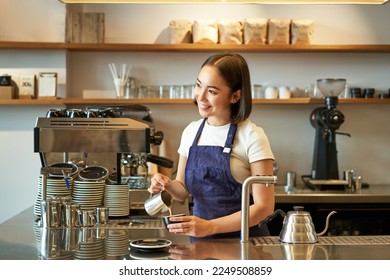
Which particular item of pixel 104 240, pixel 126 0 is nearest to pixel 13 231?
pixel 104 240

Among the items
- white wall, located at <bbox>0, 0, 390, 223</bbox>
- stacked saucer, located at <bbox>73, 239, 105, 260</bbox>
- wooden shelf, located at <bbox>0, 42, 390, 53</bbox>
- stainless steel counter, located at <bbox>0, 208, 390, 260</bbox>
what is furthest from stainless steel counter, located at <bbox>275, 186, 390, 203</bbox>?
stacked saucer, located at <bbox>73, 239, 105, 260</bbox>

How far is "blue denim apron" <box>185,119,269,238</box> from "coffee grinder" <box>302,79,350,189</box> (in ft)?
7.10

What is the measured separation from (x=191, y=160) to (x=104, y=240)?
1.72 ft

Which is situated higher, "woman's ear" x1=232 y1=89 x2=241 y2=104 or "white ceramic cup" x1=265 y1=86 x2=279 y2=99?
"white ceramic cup" x1=265 y1=86 x2=279 y2=99

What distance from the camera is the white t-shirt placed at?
8.45 feet

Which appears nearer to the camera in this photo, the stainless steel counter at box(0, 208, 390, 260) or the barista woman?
the stainless steel counter at box(0, 208, 390, 260)

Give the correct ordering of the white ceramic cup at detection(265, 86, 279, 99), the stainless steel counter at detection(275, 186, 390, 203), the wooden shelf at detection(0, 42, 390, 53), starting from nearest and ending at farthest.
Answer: the stainless steel counter at detection(275, 186, 390, 203) → the wooden shelf at detection(0, 42, 390, 53) → the white ceramic cup at detection(265, 86, 279, 99)

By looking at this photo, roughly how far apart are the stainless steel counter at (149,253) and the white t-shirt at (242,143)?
31cm

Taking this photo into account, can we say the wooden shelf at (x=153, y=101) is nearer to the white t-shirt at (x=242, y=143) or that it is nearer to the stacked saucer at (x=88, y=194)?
the stacked saucer at (x=88, y=194)

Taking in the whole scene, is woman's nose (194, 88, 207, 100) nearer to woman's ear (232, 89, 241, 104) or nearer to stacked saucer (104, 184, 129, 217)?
woman's ear (232, 89, 241, 104)

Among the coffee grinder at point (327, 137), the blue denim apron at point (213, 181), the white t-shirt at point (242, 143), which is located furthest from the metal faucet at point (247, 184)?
the coffee grinder at point (327, 137)

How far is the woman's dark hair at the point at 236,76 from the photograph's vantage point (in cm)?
260

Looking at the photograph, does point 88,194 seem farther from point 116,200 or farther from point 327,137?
point 327,137

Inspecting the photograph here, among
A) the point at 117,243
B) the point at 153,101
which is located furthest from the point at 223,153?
the point at 153,101
